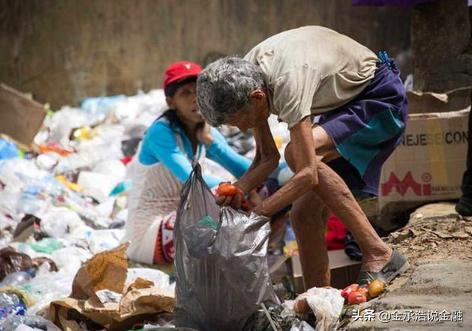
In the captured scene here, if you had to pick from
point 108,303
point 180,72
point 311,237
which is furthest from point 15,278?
point 311,237

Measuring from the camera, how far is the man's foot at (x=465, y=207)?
5102 mm

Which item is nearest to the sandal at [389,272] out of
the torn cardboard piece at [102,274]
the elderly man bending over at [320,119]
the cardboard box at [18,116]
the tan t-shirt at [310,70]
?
the elderly man bending over at [320,119]

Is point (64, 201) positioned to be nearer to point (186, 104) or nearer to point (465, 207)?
point (186, 104)

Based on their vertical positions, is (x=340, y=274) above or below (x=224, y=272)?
below

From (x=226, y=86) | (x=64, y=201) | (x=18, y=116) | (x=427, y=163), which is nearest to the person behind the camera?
(x=226, y=86)

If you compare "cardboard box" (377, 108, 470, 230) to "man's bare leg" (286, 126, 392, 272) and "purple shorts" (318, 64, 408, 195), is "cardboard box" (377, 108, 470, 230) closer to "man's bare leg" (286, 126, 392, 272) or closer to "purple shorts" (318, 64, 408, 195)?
"purple shorts" (318, 64, 408, 195)

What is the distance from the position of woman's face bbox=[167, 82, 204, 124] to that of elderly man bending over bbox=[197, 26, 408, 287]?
1231 millimetres

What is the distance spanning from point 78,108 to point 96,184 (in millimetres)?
3027

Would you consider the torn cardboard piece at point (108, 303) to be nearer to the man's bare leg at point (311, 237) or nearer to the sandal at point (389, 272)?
the man's bare leg at point (311, 237)

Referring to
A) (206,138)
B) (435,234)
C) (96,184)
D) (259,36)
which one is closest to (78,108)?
(259,36)

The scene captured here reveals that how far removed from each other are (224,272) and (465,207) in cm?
182

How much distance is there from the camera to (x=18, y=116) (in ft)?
29.5

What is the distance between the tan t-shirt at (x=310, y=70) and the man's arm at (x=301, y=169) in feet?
0.16

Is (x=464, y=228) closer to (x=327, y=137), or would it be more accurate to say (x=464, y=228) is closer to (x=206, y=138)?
(x=327, y=137)
